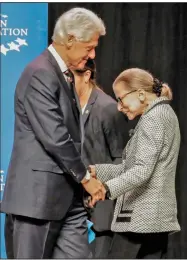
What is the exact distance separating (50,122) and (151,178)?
0.63m

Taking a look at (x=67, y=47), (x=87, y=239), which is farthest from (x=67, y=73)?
(x=87, y=239)

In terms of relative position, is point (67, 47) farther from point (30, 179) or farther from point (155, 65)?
point (155, 65)

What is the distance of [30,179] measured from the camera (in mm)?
3387

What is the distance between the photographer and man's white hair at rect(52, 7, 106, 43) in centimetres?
358

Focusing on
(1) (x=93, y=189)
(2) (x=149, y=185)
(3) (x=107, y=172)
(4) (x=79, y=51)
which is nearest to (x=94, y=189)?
(1) (x=93, y=189)

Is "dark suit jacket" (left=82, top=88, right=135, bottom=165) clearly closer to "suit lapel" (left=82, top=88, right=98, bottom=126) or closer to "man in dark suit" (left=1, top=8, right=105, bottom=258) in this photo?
"suit lapel" (left=82, top=88, right=98, bottom=126)

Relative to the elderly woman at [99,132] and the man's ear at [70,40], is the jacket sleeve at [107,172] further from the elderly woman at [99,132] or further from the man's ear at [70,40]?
the man's ear at [70,40]

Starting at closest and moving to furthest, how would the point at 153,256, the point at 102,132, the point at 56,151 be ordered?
the point at 56,151 → the point at 153,256 → the point at 102,132

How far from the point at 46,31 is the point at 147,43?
2.27 feet

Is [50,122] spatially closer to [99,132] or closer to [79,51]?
[79,51]

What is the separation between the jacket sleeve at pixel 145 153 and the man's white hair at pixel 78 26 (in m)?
0.55

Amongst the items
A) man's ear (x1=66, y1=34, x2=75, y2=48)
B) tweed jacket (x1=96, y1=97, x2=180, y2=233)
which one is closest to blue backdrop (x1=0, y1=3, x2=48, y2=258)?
man's ear (x1=66, y1=34, x2=75, y2=48)

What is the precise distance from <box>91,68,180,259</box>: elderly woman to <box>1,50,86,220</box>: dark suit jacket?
0.31 m

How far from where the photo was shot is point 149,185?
→ 3564 millimetres
